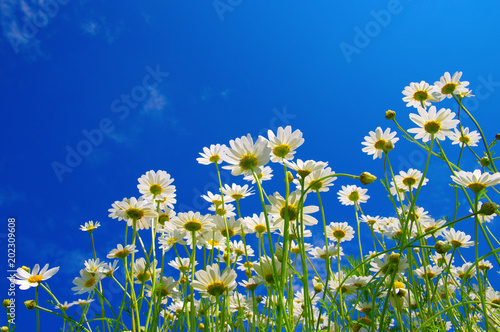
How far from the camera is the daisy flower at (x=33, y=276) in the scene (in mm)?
1430

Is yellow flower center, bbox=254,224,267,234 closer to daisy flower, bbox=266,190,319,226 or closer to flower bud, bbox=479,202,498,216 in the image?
daisy flower, bbox=266,190,319,226

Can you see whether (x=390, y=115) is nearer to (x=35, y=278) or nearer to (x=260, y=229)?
(x=260, y=229)

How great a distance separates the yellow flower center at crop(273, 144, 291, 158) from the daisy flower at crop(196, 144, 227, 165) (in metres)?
0.51

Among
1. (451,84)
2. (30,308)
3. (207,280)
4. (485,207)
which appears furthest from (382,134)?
(30,308)

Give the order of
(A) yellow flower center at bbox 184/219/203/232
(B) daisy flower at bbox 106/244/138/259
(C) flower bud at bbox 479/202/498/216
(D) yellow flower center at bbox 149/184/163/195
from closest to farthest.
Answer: (C) flower bud at bbox 479/202/498/216, (B) daisy flower at bbox 106/244/138/259, (A) yellow flower center at bbox 184/219/203/232, (D) yellow flower center at bbox 149/184/163/195

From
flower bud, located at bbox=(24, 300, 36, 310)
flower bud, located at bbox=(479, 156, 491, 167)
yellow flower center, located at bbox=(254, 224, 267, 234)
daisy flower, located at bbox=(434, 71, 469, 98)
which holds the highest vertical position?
daisy flower, located at bbox=(434, 71, 469, 98)

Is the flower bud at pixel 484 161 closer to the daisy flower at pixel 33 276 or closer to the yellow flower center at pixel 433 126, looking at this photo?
the yellow flower center at pixel 433 126

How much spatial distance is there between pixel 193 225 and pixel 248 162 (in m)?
0.45

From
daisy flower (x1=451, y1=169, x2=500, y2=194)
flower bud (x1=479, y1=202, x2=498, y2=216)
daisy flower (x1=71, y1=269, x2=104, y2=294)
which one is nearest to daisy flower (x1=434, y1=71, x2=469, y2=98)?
daisy flower (x1=451, y1=169, x2=500, y2=194)

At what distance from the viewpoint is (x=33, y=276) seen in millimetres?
1484

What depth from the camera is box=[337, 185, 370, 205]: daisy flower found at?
183 cm

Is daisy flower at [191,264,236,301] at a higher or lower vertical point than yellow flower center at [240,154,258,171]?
lower

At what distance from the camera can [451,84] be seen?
5.89ft

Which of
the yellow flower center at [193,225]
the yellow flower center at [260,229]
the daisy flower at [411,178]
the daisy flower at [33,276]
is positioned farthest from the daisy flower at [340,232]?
the daisy flower at [33,276]
